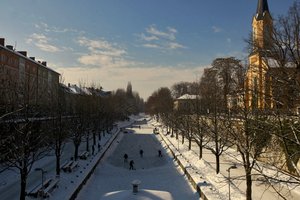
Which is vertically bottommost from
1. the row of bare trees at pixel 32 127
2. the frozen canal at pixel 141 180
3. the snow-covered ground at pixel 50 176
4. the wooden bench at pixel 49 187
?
the frozen canal at pixel 141 180

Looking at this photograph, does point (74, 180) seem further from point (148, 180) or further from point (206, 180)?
point (206, 180)

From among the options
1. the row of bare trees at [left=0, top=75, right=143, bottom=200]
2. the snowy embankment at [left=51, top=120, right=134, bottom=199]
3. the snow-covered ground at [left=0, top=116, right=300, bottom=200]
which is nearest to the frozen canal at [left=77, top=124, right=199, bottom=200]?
the snow-covered ground at [left=0, top=116, right=300, bottom=200]

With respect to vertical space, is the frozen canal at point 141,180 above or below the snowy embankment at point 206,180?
below

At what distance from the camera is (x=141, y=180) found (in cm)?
2545

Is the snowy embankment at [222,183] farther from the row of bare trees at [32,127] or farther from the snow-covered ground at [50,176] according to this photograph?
the row of bare trees at [32,127]

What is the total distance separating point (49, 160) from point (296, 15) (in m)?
26.5

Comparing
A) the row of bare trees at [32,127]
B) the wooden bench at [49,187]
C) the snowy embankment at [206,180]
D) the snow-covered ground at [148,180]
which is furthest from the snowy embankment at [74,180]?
the snowy embankment at [206,180]

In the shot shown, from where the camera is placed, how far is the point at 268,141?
760 inches

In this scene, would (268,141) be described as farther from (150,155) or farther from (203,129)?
(150,155)

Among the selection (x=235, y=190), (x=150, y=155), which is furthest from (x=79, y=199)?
(x=150, y=155)

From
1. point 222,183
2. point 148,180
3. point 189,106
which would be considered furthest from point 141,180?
point 189,106

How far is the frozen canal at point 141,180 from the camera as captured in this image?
17.2m

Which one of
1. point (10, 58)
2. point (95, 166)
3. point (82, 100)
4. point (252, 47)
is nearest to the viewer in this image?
point (252, 47)

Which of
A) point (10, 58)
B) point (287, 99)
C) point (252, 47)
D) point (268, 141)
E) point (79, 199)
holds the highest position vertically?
point (10, 58)
